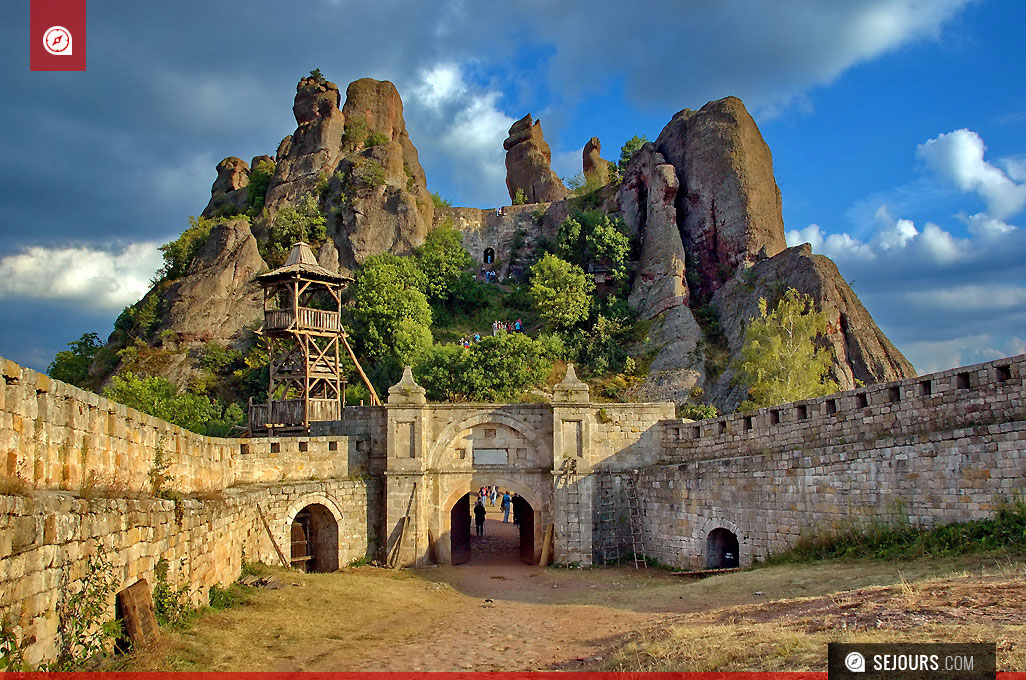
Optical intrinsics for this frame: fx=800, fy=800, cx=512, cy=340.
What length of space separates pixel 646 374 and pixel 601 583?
2115cm

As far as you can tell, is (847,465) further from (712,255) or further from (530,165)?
(530,165)

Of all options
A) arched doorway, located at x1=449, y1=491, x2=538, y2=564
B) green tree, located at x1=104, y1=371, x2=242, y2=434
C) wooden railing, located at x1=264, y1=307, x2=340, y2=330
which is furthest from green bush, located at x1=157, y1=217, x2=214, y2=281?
arched doorway, located at x1=449, y1=491, x2=538, y2=564

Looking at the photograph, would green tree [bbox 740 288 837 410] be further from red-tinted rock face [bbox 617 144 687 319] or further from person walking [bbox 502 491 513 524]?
person walking [bbox 502 491 513 524]

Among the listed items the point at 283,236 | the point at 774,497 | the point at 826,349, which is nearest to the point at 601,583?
the point at 774,497

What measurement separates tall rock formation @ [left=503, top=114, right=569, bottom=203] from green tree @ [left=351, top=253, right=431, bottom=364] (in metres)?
24.2

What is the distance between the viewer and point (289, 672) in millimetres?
9664

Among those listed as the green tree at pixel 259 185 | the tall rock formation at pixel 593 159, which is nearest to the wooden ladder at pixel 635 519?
the green tree at pixel 259 185

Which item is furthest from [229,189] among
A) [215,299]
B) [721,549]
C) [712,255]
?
[721,549]

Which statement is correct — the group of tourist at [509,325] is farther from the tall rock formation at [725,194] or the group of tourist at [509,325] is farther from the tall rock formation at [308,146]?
→ the tall rock formation at [308,146]

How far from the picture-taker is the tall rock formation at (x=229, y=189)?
53297 millimetres

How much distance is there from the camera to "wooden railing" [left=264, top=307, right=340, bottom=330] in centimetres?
2858

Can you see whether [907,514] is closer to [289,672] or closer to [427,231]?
[289,672]

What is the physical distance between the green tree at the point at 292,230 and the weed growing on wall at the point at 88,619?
38.3 metres

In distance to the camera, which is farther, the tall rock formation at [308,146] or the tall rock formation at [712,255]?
the tall rock formation at [308,146]
